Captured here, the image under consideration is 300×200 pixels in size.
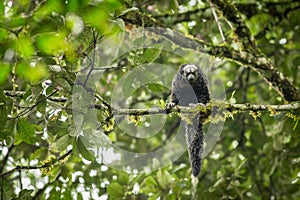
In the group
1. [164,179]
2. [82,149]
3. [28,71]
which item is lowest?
[164,179]

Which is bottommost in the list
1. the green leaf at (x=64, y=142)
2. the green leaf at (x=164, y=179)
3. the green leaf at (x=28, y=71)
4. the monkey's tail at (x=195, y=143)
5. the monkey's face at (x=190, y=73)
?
the green leaf at (x=164, y=179)

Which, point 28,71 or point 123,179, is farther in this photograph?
point 123,179

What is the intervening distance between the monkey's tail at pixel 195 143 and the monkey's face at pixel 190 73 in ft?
0.57

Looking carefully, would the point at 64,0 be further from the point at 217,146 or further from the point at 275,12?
the point at 217,146

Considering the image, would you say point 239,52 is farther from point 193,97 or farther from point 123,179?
point 123,179

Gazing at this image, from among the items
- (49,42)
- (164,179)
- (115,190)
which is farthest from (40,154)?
(49,42)

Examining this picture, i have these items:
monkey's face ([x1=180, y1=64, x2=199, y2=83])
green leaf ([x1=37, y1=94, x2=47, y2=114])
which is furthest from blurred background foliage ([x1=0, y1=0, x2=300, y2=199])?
monkey's face ([x1=180, y1=64, x2=199, y2=83])

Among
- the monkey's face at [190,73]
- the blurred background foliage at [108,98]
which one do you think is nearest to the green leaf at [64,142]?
the blurred background foliage at [108,98]

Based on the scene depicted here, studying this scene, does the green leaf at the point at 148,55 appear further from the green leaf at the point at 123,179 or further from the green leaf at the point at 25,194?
the green leaf at the point at 123,179

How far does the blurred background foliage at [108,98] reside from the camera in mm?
1360

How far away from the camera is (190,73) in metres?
1.84

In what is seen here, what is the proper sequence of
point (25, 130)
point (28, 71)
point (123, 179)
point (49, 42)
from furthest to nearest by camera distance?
point (123, 179), point (25, 130), point (28, 71), point (49, 42)

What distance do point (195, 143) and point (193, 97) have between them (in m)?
0.17

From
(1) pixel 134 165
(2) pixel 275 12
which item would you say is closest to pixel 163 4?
(2) pixel 275 12
